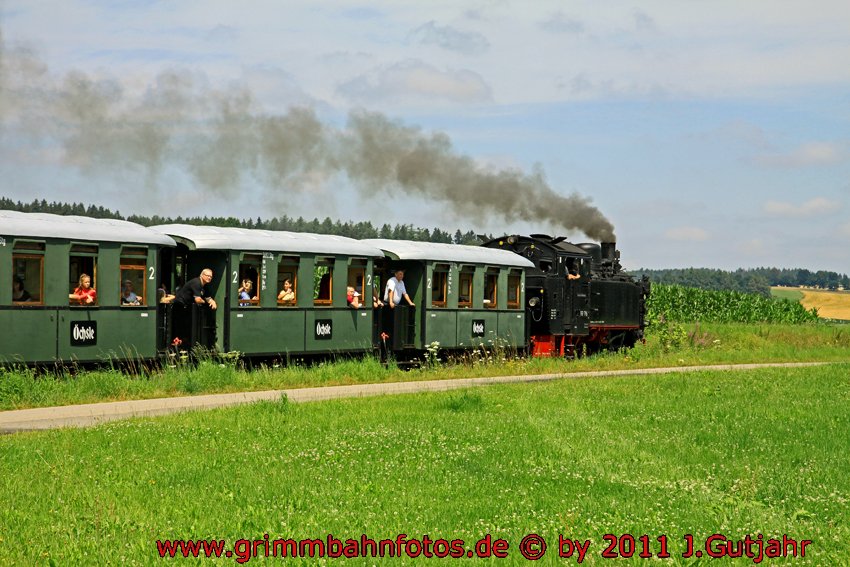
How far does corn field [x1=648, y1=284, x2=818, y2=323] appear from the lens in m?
55.3

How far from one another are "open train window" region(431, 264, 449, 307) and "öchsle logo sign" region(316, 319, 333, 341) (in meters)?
3.31

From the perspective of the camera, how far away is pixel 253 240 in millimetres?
21344

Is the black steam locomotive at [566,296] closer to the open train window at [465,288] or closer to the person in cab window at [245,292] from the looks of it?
the open train window at [465,288]

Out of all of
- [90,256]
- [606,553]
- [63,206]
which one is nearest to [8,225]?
[90,256]

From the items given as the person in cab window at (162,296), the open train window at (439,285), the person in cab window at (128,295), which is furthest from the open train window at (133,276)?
the open train window at (439,285)

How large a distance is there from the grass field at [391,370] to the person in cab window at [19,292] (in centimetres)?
117

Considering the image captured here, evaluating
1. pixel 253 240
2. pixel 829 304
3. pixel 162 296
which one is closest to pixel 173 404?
pixel 162 296

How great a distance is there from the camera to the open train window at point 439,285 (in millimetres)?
25547

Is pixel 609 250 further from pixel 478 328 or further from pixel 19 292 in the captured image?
pixel 19 292

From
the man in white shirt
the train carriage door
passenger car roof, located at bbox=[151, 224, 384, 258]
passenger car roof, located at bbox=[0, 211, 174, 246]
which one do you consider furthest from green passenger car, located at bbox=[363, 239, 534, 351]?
passenger car roof, located at bbox=[0, 211, 174, 246]

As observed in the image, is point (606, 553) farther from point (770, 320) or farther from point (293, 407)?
point (770, 320)

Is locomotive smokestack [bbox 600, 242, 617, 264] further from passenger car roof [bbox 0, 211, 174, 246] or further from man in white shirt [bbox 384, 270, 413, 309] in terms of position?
passenger car roof [bbox 0, 211, 174, 246]

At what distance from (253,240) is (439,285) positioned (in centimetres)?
583

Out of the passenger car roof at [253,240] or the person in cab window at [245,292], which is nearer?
the passenger car roof at [253,240]
